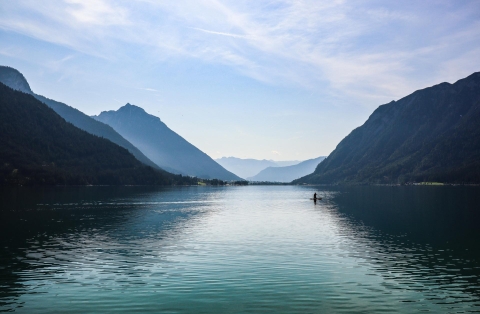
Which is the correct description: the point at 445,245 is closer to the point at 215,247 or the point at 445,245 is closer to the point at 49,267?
the point at 215,247

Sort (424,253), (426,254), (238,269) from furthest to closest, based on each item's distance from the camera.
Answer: (424,253) < (426,254) < (238,269)

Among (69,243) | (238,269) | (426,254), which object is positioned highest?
(69,243)

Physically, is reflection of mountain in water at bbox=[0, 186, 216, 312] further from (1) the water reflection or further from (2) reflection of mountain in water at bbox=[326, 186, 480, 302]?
(2) reflection of mountain in water at bbox=[326, 186, 480, 302]

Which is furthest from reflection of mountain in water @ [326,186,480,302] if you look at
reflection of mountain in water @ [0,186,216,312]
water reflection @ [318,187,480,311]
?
reflection of mountain in water @ [0,186,216,312]

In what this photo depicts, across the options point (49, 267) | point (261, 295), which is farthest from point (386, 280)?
point (49, 267)

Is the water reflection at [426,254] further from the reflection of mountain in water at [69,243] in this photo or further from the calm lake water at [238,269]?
the reflection of mountain in water at [69,243]

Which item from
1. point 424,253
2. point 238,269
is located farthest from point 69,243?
point 424,253

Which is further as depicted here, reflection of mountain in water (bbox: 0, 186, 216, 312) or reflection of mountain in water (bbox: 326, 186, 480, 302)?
reflection of mountain in water (bbox: 0, 186, 216, 312)

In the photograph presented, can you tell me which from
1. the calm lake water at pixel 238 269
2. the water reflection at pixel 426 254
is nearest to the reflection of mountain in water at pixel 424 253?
the water reflection at pixel 426 254

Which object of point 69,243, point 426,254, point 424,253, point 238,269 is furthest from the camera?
point 69,243

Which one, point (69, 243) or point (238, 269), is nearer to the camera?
point (238, 269)

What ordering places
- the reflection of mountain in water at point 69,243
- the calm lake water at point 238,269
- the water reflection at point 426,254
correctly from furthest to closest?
1. the reflection of mountain in water at point 69,243
2. the water reflection at point 426,254
3. the calm lake water at point 238,269

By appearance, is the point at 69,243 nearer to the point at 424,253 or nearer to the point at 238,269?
the point at 238,269

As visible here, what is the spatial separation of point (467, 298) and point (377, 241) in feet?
116
